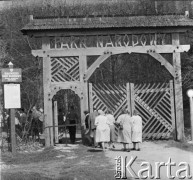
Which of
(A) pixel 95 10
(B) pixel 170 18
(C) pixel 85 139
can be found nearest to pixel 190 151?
(C) pixel 85 139

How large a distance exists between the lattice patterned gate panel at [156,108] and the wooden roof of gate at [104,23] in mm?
2279

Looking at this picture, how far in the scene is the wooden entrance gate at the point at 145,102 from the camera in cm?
1727

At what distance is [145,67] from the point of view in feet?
91.7

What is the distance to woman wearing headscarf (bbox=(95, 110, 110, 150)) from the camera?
15055mm

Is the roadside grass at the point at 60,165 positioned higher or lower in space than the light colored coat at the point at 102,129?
lower

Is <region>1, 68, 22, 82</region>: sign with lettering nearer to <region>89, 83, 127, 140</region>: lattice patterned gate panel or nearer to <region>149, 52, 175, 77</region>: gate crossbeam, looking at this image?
<region>89, 83, 127, 140</region>: lattice patterned gate panel

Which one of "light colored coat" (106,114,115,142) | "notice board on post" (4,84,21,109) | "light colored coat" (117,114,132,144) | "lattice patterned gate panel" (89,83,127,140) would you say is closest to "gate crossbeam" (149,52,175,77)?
"lattice patterned gate panel" (89,83,127,140)

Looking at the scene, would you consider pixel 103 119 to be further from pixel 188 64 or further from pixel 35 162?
pixel 188 64

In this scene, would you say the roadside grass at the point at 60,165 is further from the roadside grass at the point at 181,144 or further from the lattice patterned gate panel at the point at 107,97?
the roadside grass at the point at 181,144

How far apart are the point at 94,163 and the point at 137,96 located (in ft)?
18.8

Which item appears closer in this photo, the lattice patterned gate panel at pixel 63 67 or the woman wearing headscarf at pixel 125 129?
the woman wearing headscarf at pixel 125 129

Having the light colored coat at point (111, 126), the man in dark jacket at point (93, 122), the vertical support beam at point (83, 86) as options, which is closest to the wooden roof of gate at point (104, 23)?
the vertical support beam at point (83, 86)

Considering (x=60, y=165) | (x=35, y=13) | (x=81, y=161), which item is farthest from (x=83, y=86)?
(x=35, y=13)

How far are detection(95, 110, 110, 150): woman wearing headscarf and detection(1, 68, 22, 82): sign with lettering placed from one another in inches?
115
